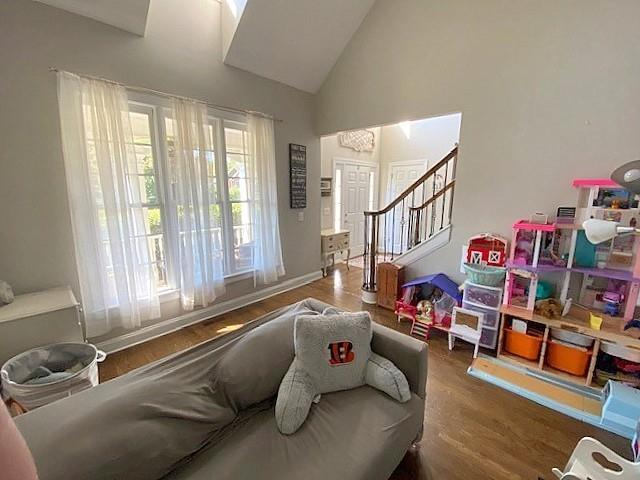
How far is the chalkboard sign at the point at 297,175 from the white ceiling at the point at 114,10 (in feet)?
6.15

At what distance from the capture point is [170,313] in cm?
285

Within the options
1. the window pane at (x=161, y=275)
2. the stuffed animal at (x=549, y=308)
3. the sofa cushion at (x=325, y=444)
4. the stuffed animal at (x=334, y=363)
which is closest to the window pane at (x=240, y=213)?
the window pane at (x=161, y=275)

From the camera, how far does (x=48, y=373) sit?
66.6 inches

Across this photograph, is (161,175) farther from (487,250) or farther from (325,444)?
(487,250)

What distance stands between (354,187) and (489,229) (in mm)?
3188

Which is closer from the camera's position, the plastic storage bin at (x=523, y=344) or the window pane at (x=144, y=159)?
→ the plastic storage bin at (x=523, y=344)

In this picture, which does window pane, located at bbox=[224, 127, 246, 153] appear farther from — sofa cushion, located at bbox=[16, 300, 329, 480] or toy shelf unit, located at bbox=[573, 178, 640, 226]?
toy shelf unit, located at bbox=[573, 178, 640, 226]

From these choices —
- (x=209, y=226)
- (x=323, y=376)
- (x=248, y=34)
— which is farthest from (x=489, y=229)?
(x=248, y=34)

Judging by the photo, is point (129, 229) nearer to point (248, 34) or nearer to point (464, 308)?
point (248, 34)

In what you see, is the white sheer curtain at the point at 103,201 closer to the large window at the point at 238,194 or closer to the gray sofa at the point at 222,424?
the large window at the point at 238,194

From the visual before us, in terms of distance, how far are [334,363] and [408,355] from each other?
0.39 meters

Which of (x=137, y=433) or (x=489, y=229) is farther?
(x=489, y=229)

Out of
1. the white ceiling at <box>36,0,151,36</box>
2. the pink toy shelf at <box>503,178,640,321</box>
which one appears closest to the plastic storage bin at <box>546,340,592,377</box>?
the pink toy shelf at <box>503,178,640,321</box>

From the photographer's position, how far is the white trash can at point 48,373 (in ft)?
5.03
